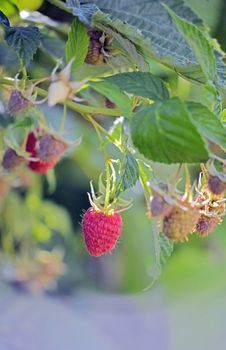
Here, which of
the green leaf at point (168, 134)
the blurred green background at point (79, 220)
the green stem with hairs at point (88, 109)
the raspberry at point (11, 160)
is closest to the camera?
the green leaf at point (168, 134)

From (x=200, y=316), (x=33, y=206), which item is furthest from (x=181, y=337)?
(x=33, y=206)

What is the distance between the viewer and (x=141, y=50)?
0.58 m

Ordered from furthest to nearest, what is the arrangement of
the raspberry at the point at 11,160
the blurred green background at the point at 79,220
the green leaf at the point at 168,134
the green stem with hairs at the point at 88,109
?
the blurred green background at the point at 79,220 → the raspberry at the point at 11,160 → the green stem with hairs at the point at 88,109 → the green leaf at the point at 168,134

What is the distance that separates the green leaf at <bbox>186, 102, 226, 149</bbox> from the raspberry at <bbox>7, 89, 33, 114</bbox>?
0.47 feet

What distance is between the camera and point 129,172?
60cm

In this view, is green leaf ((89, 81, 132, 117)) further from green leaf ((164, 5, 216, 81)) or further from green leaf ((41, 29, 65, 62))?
green leaf ((41, 29, 65, 62))

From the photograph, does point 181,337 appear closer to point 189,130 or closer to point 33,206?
point 33,206

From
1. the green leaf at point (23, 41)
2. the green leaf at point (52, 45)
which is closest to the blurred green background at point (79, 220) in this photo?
the green leaf at point (52, 45)

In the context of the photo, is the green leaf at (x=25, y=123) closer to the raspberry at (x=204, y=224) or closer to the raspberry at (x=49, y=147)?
the raspberry at (x=49, y=147)

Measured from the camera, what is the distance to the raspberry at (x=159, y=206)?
526 mm

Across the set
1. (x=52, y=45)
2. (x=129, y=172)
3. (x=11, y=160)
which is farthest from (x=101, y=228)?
(x=52, y=45)

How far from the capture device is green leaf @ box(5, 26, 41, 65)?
2.02 feet

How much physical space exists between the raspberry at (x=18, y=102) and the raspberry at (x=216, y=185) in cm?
15

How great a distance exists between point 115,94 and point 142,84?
0.08 feet
